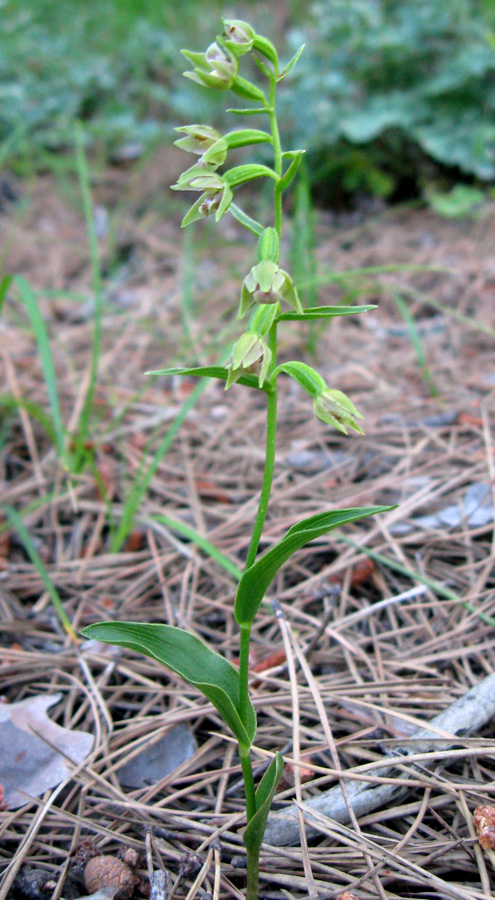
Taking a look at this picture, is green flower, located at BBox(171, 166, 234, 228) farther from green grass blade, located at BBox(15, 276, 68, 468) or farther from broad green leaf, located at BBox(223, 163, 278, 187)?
green grass blade, located at BBox(15, 276, 68, 468)

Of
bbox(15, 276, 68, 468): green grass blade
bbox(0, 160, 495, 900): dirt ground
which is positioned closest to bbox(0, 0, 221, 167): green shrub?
bbox(0, 160, 495, 900): dirt ground

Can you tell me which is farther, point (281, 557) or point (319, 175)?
point (319, 175)

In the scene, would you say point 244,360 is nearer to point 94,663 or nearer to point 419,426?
point 94,663

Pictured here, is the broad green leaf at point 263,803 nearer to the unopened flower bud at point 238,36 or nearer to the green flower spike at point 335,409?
the green flower spike at point 335,409

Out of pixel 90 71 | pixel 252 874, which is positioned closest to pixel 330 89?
pixel 90 71

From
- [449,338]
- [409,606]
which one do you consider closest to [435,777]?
[409,606]

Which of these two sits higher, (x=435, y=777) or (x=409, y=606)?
(x=409, y=606)

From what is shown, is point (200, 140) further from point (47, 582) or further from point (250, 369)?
point (47, 582)
